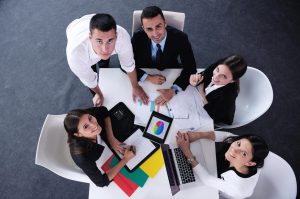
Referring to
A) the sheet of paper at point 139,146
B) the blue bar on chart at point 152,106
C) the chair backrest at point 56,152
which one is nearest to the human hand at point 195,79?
the blue bar on chart at point 152,106

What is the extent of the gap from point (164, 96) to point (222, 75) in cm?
45

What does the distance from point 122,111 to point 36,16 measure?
2.20m

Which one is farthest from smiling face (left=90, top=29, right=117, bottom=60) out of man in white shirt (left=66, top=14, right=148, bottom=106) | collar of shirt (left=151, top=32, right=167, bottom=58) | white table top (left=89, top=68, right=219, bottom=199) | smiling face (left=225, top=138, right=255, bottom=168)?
smiling face (left=225, top=138, right=255, bottom=168)

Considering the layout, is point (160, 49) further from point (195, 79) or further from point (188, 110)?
point (188, 110)

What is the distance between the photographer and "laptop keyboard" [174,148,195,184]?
1.77m

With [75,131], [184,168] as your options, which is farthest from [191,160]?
[75,131]

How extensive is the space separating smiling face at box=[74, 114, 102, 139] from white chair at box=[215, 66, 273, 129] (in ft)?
3.47

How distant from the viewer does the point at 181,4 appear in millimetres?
3467

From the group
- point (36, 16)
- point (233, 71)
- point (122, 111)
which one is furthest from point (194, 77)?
point (36, 16)

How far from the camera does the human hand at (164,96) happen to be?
6.50 feet

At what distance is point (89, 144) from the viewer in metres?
1.69

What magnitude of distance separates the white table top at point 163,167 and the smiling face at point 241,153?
0.49ft

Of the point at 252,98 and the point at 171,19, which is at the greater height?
the point at 171,19

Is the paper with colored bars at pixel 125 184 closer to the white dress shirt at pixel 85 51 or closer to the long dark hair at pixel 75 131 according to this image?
the long dark hair at pixel 75 131
